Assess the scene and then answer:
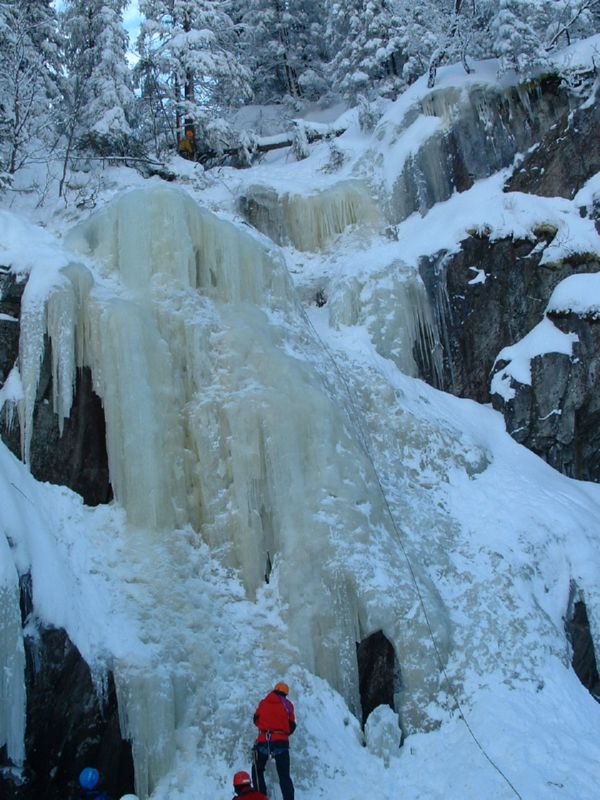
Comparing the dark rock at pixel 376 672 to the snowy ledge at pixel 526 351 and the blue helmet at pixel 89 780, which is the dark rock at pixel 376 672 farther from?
the snowy ledge at pixel 526 351

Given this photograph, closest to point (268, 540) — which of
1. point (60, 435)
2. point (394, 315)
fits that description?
point (60, 435)

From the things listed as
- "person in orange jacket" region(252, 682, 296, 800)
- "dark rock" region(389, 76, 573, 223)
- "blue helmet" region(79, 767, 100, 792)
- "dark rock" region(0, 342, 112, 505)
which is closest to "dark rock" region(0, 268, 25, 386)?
"dark rock" region(0, 342, 112, 505)

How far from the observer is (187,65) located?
20.2 meters

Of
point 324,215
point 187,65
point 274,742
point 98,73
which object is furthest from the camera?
point 187,65

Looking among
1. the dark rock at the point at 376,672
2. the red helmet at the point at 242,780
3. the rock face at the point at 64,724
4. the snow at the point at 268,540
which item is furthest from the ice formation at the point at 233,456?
the red helmet at the point at 242,780

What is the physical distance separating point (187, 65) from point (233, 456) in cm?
1482

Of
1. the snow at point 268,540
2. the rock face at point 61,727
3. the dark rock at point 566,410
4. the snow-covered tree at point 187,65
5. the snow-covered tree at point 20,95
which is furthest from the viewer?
the snow-covered tree at point 187,65

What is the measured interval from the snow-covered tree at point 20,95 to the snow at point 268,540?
574cm

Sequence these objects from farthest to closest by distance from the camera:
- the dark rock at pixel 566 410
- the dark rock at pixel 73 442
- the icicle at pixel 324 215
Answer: the icicle at pixel 324 215 < the dark rock at pixel 566 410 < the dark rock at pixel 73 442

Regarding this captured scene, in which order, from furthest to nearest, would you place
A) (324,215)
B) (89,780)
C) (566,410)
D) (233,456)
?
(324,215) → (566,410) → (233,456) → (89,780)

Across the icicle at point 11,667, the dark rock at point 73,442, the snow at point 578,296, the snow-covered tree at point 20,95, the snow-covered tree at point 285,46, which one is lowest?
the icicle at point 11,667

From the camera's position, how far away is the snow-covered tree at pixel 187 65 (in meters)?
20.2

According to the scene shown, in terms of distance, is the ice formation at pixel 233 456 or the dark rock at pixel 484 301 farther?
the dark rock at pixel 484 301

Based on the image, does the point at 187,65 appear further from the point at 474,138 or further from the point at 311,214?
the point at 474,138
